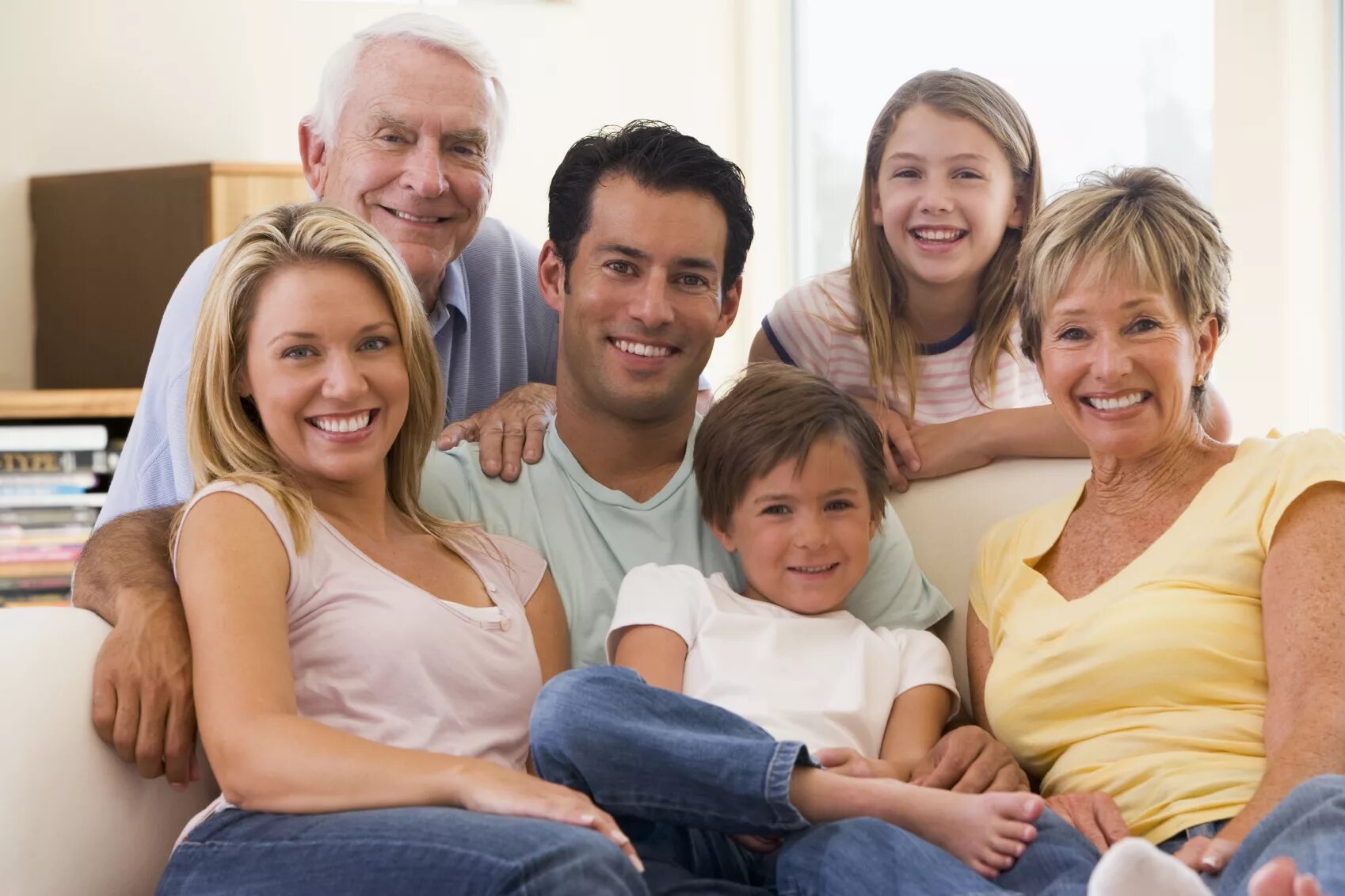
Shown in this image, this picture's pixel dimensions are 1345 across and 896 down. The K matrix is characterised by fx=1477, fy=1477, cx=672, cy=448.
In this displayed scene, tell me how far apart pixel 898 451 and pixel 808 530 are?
39cm

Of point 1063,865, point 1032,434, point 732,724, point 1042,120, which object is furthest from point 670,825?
point 1042,120

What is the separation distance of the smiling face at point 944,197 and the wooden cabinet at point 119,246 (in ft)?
5.80

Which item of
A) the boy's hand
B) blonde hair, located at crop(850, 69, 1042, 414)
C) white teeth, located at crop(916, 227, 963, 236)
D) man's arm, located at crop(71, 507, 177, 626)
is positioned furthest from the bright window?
man's arm, located at crop(71, 507, 177, 626)

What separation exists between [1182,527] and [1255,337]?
1.71 meters

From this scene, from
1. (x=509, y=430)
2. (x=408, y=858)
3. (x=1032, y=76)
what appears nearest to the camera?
(x=408, y=858)

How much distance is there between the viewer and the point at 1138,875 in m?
1.09

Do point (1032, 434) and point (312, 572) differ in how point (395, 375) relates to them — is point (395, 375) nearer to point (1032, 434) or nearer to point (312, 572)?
point (312, 572)

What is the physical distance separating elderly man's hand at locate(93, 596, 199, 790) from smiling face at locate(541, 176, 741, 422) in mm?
627

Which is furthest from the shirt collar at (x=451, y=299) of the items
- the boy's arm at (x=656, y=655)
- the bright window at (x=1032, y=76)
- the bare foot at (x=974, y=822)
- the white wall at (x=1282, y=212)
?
the white wall at (x=1282, y=212)

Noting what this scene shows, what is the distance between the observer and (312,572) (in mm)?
1514

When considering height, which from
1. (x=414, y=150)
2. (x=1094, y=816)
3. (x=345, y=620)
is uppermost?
(x=414, y=150)

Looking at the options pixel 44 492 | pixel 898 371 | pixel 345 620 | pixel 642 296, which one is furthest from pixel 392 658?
pixel 44 492

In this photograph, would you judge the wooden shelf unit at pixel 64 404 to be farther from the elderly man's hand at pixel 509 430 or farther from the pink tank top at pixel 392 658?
the pink tank top at pixel 392 658

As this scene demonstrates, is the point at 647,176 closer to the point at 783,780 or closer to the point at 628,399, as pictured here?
the point at 628,399
